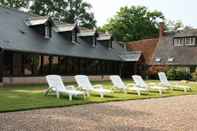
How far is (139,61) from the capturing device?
44.1m

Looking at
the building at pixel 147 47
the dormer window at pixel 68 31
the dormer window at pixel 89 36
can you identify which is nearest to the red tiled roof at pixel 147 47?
the building at pixel 147 47

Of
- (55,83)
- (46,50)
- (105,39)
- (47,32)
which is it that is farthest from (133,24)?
(55,83)

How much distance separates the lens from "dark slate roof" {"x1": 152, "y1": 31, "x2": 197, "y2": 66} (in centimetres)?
4597

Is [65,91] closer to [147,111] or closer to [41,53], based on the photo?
[147,111]

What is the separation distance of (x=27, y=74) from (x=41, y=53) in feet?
6.79

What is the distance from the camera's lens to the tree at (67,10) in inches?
2201

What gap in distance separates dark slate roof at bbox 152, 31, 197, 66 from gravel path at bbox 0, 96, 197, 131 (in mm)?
32065

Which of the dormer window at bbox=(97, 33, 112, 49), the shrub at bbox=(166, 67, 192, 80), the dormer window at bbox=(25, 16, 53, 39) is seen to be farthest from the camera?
the shrub at bbox=(166, 67, 192, 80)

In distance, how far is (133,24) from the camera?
66375 millimetres

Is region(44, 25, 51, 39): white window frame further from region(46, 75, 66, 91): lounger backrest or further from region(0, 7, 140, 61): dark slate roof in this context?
region(46, 75, 66, 91): lounger backrest

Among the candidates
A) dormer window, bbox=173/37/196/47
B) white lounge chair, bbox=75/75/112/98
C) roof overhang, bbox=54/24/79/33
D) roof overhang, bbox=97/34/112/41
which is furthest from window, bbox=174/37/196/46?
white lounge chair, bbox=75/75/112/98

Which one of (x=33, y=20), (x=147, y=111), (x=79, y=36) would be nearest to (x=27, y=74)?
(x=33, y=20)

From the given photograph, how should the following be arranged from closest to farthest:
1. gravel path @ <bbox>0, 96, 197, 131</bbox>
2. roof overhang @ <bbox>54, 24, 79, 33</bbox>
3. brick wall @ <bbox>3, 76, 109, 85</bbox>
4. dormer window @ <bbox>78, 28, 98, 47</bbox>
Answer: gravel path @ <bbox>0, 96, 197, 131</bbox>, brick wall @ <bbox>3, 76, 109, 85</bbox>, roof overhang @ <bbox>54, 24, 79, 33</bbox>, dormer window @ <bbox>78, 28, 98, 47</bbox>

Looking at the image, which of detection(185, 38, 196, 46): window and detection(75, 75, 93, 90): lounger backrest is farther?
detection(185, 38, 196, 46): window
